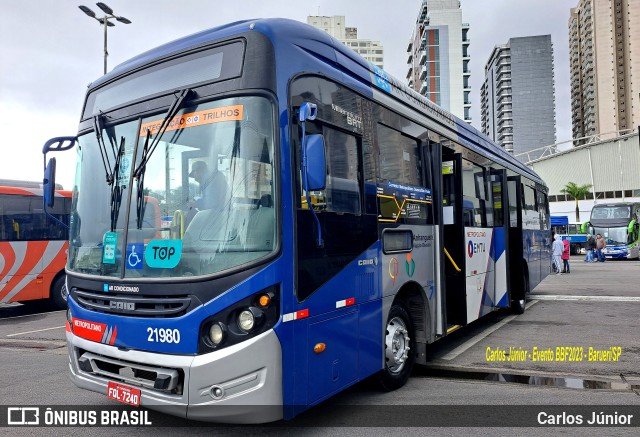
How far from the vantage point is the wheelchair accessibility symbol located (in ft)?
12.4

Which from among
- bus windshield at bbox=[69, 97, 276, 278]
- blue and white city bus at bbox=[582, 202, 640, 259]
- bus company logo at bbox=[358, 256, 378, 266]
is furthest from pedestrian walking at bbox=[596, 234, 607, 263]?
bus windshield at bbox=[69, 97, 276, 278]

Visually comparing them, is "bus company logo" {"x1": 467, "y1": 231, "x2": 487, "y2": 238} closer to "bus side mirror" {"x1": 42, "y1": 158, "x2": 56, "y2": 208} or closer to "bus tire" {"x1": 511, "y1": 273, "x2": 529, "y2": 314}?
"bus tire" {"x1": 511, "y1": 273, "x2": 529, "y2": 314}

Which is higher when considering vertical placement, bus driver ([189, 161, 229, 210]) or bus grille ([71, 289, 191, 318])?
bus driver ([189, 161, 229, 210])

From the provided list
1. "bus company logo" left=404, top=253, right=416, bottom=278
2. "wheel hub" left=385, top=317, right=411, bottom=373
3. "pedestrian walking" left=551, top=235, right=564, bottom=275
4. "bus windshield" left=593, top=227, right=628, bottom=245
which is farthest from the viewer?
"bus windshield" left=593, top=227, right=628, bottom=245

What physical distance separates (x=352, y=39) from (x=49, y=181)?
6079 inches

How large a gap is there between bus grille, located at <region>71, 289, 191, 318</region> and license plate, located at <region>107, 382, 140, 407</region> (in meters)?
0.53

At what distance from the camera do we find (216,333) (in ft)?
11.3

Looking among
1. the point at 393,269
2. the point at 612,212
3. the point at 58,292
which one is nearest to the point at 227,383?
the point at 393,269

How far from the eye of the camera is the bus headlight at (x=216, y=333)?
3.40 m

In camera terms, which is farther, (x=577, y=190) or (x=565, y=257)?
(x=577, y=190)

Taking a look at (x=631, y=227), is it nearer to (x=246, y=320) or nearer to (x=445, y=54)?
(x=246, y=320)

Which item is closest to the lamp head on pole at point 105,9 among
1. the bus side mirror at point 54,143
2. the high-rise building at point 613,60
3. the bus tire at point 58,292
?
the bus tire at point 58,292

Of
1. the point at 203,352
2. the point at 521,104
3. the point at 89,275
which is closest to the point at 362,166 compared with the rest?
the point at 203,352

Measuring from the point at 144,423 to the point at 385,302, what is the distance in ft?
8.01
